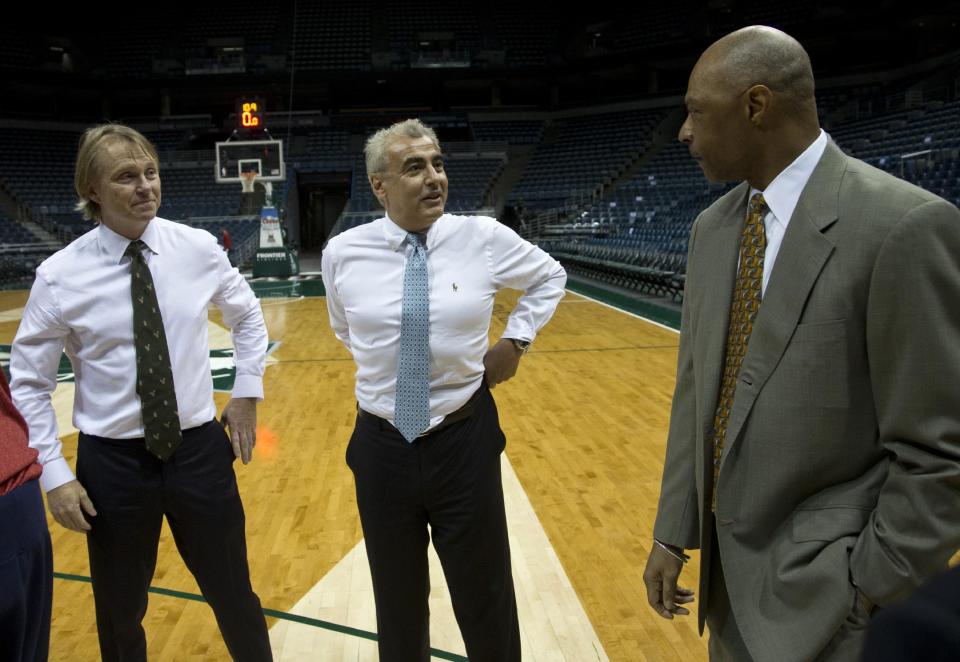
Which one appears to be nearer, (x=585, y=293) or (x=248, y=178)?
(x=585, y=293)

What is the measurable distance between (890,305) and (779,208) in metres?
0.24

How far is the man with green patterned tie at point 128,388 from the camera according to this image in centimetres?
179

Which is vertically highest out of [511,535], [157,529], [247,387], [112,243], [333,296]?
[112,243]

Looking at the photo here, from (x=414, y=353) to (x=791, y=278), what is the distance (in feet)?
2.98

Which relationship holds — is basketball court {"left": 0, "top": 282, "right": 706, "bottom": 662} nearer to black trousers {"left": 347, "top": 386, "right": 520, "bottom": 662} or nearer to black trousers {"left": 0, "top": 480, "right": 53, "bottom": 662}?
black trousers {"left": 347, "top": 386, "right": 520, "bottom": 662}

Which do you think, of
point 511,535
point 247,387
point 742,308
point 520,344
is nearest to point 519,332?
point 520,344

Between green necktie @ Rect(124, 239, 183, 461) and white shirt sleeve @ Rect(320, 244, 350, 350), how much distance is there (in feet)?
1.31

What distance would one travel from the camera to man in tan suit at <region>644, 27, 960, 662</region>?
3.38ft

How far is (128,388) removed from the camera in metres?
1.82

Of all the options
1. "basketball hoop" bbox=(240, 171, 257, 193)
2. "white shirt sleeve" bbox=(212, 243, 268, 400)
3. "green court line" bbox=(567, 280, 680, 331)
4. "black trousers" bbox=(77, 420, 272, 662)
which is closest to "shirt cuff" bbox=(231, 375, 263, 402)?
"white shirt sleeve" bbox=(212, 243, 268, 400)

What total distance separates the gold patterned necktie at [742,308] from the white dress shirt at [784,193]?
1 cm

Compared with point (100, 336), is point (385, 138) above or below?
above

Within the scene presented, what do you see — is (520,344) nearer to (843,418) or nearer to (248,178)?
(843,418)

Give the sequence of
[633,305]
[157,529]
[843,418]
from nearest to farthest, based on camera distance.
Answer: [843,418] < [157,529] < [633,305]
